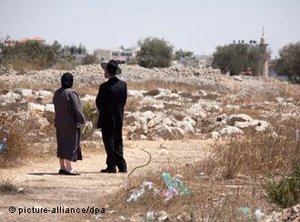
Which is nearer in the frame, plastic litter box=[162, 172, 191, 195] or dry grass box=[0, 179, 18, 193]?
plastic litter box=[162, 172, 191, 195]

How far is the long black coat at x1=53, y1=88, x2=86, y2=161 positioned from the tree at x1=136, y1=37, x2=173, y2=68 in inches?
1757

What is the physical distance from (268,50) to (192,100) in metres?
40.2

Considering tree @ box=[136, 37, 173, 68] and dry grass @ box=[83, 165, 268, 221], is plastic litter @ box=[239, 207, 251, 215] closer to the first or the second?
dry grass @ box=[83, 165, 268, 221]

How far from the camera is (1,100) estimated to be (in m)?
15.6

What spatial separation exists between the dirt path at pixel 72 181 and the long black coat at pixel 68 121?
1.36 ft

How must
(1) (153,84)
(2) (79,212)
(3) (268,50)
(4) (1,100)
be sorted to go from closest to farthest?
(2) (79,212), (4) (1,100), (1) (153,84), (3) (268,50)

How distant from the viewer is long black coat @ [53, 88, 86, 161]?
299 inches

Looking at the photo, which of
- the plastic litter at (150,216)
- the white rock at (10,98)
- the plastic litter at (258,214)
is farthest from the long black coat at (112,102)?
the white rock at (10,98)

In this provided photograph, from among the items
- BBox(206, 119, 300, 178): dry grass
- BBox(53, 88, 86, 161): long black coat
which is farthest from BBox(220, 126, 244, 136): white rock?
BBox(53, 88, 86, 161): long black coat

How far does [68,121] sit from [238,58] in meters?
56.7

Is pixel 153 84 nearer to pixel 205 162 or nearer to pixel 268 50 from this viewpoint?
pixel 205 162

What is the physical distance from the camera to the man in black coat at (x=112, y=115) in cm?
781

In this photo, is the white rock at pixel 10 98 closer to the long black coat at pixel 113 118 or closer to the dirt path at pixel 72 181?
the dirt path at pixel 72 181

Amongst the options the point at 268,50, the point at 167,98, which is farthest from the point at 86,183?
the point at 268,50
